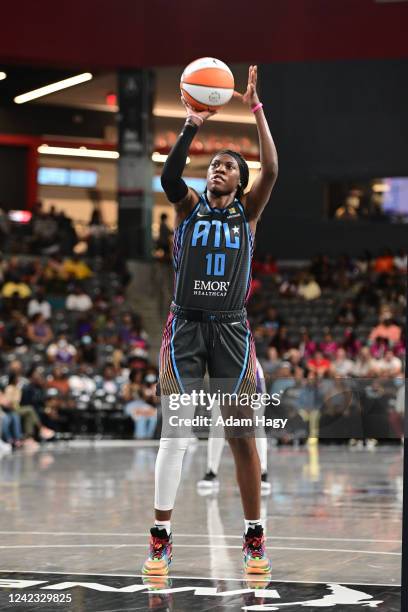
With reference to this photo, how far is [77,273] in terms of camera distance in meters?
26.5

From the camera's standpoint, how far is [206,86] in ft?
21.8

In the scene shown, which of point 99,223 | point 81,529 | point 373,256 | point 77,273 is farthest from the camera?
point 99,223

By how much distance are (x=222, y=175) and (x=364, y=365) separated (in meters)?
15.6

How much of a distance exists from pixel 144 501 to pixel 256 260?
60.3ft

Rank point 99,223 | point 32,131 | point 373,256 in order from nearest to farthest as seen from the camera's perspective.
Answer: point 373,256 → point 99,223 → point 32,131

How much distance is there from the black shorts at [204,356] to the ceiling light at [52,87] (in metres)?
23.9

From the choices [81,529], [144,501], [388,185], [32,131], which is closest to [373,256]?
[388,185]

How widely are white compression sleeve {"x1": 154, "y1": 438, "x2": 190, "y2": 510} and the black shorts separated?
0.29 meters

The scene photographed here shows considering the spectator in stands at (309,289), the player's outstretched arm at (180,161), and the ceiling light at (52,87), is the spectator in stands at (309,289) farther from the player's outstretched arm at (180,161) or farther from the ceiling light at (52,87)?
the player's outstretched arm at (180,161)

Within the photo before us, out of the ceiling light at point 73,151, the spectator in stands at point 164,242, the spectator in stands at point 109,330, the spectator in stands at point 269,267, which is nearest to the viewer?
the spectator in stands at point 109,330

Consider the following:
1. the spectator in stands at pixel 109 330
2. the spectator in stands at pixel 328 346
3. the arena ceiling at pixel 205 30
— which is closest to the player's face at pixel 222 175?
the spectator in stands at pixel 328 346

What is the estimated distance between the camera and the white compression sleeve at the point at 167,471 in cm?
670

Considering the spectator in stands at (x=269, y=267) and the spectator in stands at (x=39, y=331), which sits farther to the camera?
the spectator in stands at (x=269, y=267)

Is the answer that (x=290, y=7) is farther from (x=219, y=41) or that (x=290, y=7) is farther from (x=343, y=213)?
(x=343, y=213)
